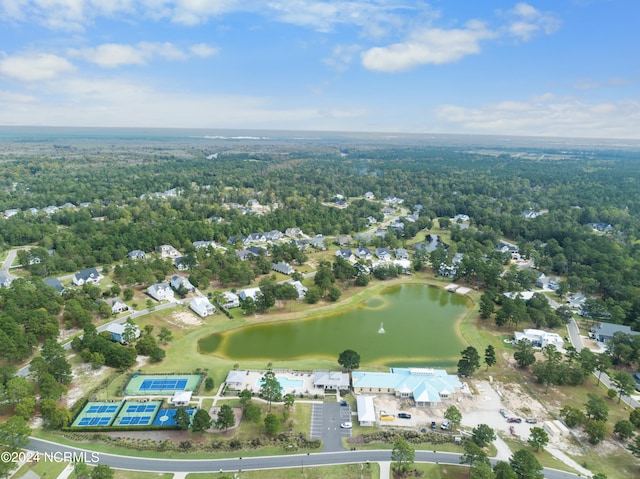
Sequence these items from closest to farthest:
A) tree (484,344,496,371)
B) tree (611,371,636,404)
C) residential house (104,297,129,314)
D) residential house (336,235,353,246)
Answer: tree (611,371,636,404) < tree (484,344,496,371) < residential house (104,297,129,314) < residential house (336,235,353,246)

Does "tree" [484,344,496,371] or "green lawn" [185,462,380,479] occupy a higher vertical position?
"tree" [484,344,496,371]

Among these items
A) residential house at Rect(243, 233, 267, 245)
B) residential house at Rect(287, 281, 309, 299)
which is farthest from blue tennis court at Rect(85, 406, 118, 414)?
residential house at Rect(243, 233, 267, 245)

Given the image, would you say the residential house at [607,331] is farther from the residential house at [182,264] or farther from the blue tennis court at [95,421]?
the residential house at [182,264]

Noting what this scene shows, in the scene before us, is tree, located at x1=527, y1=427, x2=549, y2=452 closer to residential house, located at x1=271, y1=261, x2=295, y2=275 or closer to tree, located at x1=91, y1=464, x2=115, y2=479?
tree, located at x1=91, y1=464, x2=115, y2=479

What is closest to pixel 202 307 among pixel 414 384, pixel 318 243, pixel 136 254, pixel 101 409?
pixel 101 409

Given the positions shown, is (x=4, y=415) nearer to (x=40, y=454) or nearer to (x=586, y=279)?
(x=40, y=454)

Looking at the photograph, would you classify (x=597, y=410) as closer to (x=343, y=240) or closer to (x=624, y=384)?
(x=624, y=384)
